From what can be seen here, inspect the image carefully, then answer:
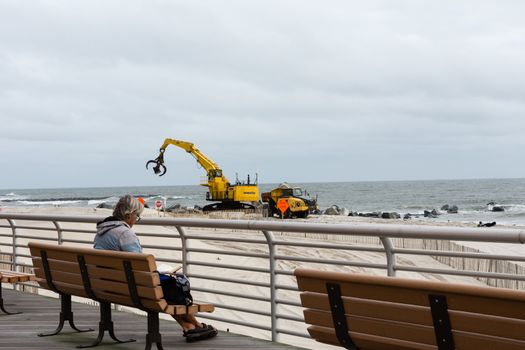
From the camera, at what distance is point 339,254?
25.7 meters

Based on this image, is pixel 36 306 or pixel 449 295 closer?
pixel 449 295

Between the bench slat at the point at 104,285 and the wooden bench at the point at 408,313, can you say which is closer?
the wooden bench at the point at 408,313

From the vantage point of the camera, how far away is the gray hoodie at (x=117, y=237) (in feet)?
19.6

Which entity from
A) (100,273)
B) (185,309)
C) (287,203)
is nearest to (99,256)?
(100,273)

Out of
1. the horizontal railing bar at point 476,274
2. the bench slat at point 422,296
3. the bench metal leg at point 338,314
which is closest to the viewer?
the bench slat at point 422,296

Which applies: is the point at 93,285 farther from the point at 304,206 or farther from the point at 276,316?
the point at 304,206

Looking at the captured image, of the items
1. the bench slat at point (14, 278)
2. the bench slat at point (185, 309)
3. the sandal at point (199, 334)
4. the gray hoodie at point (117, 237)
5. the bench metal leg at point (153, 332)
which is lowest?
the sandal at point (199, 334)

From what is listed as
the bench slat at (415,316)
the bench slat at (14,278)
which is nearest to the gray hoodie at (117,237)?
the bench slat at (14,278)

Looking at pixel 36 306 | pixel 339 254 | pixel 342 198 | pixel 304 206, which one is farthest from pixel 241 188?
pixel 342 198

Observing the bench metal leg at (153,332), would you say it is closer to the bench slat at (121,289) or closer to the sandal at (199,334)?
the bench slat at (121,289)

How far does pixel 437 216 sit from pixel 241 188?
27.2 metres

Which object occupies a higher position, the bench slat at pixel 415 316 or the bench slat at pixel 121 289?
the bench slat at pixel 415 316

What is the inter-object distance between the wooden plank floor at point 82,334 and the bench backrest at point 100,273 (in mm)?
492

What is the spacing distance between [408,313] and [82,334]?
407 cm
